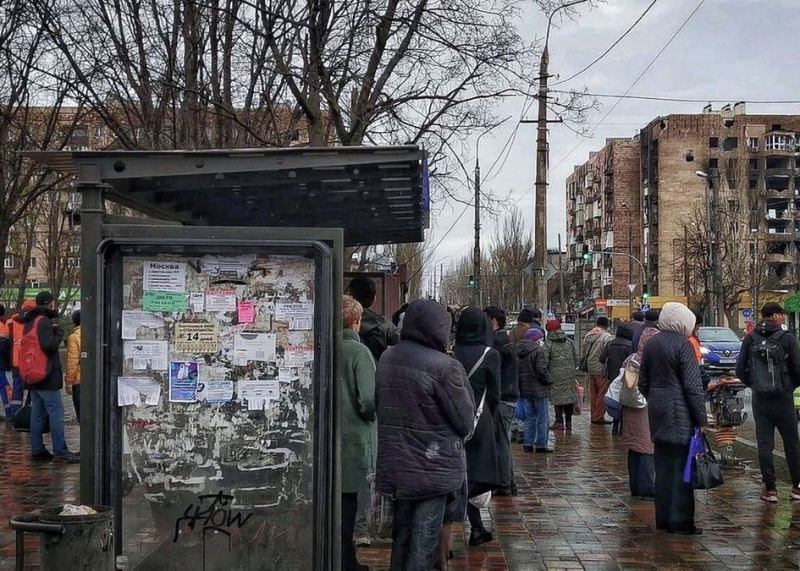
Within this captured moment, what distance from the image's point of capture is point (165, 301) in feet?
19.4

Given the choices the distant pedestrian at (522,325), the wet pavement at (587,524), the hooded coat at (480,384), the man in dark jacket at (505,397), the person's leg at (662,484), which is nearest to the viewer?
the hooded coat at (480,384)

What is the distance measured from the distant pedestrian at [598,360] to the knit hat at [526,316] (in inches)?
102

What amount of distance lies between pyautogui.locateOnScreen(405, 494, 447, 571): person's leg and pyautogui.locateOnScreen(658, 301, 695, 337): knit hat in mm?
3208

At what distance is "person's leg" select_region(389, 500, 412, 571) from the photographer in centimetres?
587

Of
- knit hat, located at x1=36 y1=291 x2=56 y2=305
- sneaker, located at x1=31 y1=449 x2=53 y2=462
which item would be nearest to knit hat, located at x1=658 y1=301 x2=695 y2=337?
knit hat, located at x1=36 y1=291 x2=56 y2=305

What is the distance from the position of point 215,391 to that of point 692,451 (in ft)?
13.6

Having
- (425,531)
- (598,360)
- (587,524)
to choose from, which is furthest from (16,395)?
(425,531)

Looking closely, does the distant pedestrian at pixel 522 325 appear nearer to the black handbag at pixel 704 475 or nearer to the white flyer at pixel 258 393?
the black handbag at pixel 704 475

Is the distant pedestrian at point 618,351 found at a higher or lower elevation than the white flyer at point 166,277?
lower

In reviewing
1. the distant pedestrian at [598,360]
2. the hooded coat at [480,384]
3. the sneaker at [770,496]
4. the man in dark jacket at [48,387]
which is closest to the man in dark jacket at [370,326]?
the hooded coat at [480,384]

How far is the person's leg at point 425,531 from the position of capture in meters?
5.82

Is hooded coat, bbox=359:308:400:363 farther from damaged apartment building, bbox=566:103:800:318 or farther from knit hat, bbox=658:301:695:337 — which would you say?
damaged apartment building, bbox=566:103:800:318

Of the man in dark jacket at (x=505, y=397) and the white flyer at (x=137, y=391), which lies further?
the man in dark jacket at (x=505, y=397)

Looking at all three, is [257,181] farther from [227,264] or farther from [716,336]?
[716,336]
